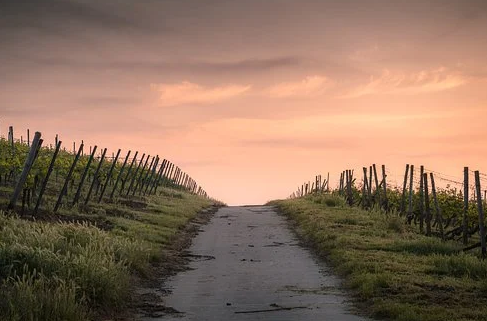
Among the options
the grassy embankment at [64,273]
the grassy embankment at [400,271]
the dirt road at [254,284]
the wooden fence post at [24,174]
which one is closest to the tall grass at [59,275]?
the grassy embankment at [64,273]

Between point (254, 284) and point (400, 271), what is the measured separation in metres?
3.38

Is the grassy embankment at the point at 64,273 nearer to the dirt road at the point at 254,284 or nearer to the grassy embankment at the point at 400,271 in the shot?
the dirt road at the point at 254,284

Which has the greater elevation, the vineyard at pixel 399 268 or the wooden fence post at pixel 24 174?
the wooden fence post at pixel 24 174

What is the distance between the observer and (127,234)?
18344mm

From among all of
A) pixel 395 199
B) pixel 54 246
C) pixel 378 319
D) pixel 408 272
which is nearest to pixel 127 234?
pixel 54 246

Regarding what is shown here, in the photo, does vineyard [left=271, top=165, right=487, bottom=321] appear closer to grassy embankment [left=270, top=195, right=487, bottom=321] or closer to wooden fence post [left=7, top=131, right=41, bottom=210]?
grassy embankment [left=270, top=195, right=487, bottom=321]

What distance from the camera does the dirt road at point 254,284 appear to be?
10.0m

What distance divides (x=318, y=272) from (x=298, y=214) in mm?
13656

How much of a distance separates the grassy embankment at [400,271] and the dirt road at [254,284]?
0.51 m

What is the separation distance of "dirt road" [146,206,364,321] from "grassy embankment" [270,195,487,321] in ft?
1.69

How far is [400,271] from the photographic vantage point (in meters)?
13.3

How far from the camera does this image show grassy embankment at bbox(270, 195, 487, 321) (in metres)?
9.98

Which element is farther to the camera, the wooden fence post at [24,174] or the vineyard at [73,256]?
the wooden fence post at [24,174]

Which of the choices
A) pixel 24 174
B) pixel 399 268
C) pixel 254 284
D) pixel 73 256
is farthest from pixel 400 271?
pixel 24 174
